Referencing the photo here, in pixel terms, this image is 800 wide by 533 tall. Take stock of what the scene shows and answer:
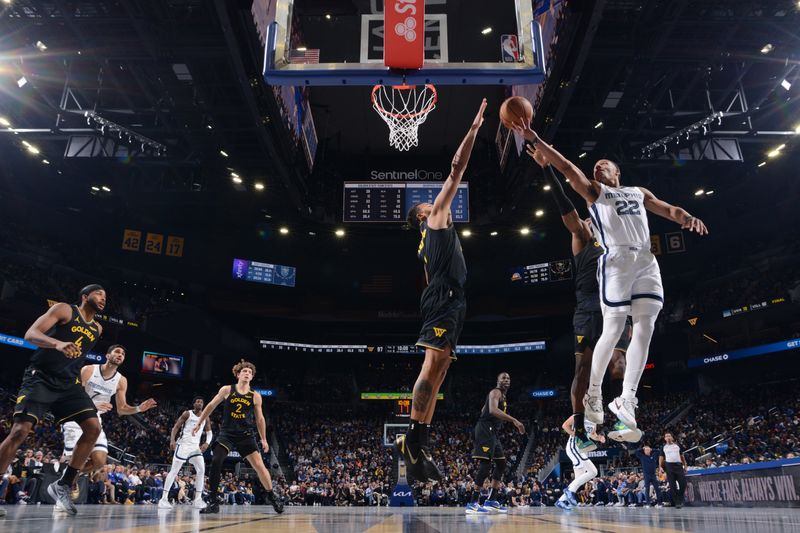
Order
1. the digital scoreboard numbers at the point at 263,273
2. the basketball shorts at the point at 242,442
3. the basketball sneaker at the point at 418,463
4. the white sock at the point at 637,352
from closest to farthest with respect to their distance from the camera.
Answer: the basketball sneaker at the point at 418,463
the white sock at the point at 637,352
the basketball shorts at the point at 242,442
the digital scoreboard numbers at the point at 263,273

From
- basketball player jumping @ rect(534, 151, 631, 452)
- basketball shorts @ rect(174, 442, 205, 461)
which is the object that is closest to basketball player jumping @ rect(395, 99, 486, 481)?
basketball player jumping @ rect(534, 151, 631, 452)

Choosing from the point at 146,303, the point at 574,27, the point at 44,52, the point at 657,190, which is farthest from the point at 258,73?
the point at 146,303

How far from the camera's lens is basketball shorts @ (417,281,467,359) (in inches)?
181

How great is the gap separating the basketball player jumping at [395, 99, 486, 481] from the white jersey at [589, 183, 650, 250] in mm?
1228

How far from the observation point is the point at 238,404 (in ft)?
25.6

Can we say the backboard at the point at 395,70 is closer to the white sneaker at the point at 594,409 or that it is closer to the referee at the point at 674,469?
the white sneaker at the point at 594,409

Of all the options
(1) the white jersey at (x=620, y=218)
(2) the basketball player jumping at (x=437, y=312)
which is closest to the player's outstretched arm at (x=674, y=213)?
(1) the white jersey at (x=620, y=218)

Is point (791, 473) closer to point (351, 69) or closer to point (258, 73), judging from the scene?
point (351, 69)

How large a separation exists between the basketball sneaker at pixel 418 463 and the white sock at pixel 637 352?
1.66m

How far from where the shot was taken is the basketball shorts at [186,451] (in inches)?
456

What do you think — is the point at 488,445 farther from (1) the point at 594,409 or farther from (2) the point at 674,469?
→ (2) the point at 674,469

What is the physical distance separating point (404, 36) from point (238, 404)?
17.1 ft

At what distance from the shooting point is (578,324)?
224 inches

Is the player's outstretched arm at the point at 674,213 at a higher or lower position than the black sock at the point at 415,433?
higher
